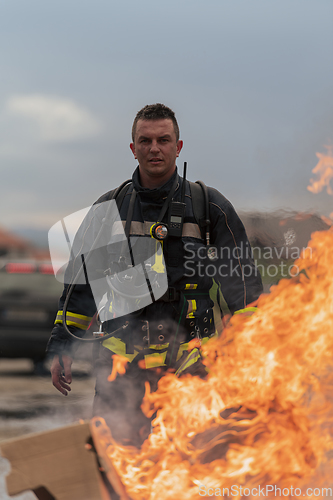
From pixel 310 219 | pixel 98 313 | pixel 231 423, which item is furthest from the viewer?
pixel 310 219

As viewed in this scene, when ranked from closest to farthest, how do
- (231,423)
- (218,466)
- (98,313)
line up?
(218,466) < (231,423) < (98,313)

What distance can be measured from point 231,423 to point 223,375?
27 centimetres

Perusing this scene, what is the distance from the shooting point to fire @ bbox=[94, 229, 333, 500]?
2320mm

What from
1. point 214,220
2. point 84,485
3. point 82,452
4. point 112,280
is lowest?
point 84,485

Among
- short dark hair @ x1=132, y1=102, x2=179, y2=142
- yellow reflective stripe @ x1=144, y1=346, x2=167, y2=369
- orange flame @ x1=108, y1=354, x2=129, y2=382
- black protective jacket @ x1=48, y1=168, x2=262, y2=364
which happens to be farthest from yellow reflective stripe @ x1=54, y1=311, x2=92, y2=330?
short dark hair @ x1=132, y1=102, x2=179, y2=142

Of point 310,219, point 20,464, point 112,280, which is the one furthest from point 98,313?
point 310,219

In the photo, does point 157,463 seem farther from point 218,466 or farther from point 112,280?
point 112,280

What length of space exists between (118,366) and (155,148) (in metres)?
1.29

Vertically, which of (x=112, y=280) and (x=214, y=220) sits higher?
(x=214, y=220)

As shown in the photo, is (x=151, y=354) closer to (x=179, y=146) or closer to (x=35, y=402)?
(x=179, y=146)

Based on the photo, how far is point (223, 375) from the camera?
8.66 ft

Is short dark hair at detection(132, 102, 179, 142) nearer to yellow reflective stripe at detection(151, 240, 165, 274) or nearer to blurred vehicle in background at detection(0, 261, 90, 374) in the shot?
yellow reflective stripe at detection(151, 240, 165, 274)

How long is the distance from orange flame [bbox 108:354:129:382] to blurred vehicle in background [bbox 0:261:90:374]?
372 cm

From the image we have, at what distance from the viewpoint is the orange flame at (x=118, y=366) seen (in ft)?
8.70
